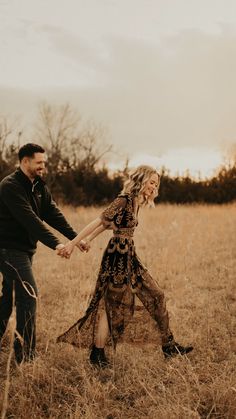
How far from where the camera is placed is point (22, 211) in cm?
387

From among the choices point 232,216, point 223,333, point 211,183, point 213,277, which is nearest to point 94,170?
point 211,183

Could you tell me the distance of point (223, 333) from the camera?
189 inches

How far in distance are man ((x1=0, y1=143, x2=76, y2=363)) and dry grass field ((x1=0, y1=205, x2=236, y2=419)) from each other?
30 cm

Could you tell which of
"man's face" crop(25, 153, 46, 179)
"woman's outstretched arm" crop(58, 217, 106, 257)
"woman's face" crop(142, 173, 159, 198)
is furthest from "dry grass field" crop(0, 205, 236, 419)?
"man's face" crop(25, 153, 46, 179)

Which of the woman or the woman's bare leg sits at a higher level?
the woman

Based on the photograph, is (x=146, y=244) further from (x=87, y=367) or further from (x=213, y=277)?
(x=87, y=367)

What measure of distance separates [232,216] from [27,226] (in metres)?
11.2

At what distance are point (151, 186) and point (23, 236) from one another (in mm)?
1167

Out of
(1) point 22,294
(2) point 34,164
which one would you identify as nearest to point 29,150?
(2) point 34,164

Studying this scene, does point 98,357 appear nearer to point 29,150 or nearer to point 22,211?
point 22,211

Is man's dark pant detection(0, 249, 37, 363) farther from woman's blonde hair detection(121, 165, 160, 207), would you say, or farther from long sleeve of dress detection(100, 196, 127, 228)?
woman's blonde hair detection(121, 165, 160, 207)

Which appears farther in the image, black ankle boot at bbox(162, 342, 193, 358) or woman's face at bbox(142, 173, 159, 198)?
black ankle boot at bbox(162, 342, 193, 358)

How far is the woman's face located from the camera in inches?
153

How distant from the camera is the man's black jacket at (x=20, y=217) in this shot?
3.88m
